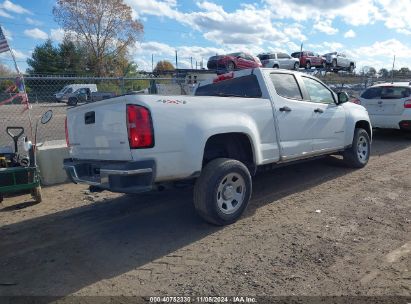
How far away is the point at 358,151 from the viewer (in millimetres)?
7070

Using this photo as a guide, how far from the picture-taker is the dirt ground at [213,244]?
10.3 ft

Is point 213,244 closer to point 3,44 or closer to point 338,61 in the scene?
point 3,44

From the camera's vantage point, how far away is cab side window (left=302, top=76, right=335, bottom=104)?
604 cm

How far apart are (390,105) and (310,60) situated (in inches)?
794

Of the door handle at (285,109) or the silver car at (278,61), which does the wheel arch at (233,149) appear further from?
the silver car at (278,61)

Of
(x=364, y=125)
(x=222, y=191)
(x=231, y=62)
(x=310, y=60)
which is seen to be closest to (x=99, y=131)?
(x=222, y=191)

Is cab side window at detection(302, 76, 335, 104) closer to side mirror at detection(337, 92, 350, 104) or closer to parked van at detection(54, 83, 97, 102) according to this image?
side mirror at detection(337, 92, 350, 104)

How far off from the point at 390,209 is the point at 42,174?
18.6ft

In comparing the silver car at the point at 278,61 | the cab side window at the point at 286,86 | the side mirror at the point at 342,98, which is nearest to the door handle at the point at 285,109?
the cab side window at the point at 286,86

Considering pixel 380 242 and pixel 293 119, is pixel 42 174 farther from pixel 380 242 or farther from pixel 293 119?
pixel 380 242

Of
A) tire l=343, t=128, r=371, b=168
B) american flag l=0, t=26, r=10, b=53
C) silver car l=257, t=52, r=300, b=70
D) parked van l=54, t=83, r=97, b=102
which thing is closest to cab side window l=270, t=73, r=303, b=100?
tire l=343, t=128, r=371, b=168

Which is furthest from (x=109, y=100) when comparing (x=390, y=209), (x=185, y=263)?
(x=390, y=209)

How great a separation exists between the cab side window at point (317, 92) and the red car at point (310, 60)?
23.6 metres

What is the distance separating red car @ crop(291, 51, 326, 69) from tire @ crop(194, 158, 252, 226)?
26266mm
